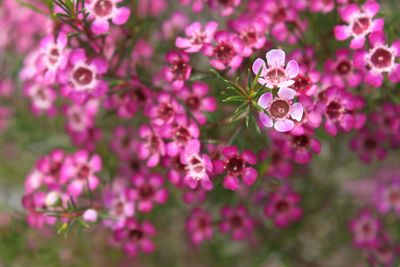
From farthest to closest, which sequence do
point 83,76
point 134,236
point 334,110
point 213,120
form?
point 134,236, point 213,120, point 83,76, point 334,110

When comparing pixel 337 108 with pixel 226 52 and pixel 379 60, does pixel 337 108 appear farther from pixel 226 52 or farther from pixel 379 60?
pixel 226 52

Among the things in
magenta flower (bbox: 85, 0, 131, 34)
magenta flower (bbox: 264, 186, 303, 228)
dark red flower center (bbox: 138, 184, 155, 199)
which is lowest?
magenta flower (bbox: 264, 186, 303, 228)

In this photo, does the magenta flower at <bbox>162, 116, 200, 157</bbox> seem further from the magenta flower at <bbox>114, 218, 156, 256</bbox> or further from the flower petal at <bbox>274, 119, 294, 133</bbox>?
the magenta flower at <bbox>114, 218, 156, 256</bbox>

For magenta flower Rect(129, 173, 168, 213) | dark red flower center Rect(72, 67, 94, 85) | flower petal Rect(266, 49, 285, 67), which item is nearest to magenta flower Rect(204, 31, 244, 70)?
flower petal Rect(266, 49, 285, 67)

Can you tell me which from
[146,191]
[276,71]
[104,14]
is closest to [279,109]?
[276,71]

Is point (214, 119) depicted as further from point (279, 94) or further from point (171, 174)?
point (279, 94)

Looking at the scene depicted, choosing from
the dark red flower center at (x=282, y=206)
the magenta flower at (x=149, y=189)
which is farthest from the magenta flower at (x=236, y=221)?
the magenta flower at (x=149, y=189)

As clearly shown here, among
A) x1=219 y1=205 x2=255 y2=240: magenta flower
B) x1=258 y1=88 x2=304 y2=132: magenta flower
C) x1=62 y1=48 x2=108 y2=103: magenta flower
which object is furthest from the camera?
x1=219 y1=205 x2=255 y2=240: magenta flower
